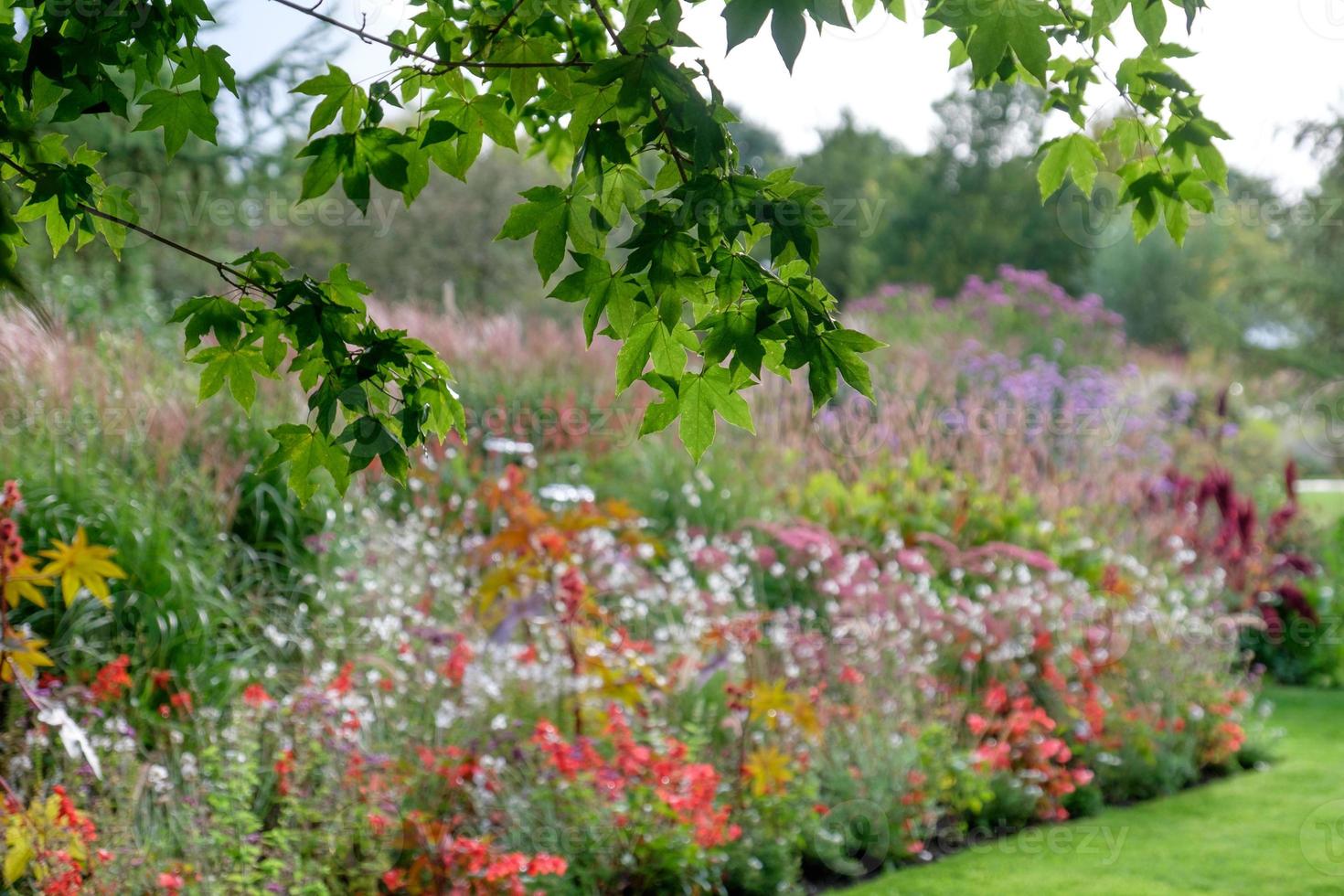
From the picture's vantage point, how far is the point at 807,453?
25.7 ft

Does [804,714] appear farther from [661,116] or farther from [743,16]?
[743,16]

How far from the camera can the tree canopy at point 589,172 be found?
1.54m

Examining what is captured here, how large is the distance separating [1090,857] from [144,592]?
11.1 ft

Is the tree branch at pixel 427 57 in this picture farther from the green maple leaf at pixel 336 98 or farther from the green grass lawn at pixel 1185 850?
the green grass lawn at pixel 1185 850

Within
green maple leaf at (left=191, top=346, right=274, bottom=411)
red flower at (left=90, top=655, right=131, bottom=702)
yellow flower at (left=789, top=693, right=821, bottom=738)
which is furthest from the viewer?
yellow flower at (left=789, top=693, right=821, bottom=738)

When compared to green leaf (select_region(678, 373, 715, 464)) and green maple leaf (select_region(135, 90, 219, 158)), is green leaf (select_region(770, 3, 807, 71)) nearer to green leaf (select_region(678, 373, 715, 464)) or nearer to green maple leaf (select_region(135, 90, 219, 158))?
green leaf (select_region(678, 373, 715, 464))

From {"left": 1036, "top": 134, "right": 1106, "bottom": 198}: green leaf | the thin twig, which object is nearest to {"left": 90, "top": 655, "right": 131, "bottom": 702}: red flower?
the thin twig

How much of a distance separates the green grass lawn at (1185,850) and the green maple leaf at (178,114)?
289 cm

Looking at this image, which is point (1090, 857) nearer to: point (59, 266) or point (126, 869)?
point (126, 869)

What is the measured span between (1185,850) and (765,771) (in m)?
1.68

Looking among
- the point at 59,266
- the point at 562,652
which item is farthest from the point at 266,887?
the point at 59,266

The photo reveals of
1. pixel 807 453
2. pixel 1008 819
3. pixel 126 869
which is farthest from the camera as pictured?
pixel 807 453

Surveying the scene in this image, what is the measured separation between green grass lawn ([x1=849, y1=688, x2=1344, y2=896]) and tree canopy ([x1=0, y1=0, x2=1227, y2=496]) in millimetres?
2482

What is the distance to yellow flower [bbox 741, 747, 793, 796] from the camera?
3531 mm
